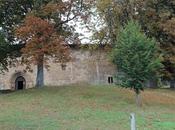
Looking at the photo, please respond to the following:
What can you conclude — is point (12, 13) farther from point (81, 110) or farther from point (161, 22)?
point (81, 110)

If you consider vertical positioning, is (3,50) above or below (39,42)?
below

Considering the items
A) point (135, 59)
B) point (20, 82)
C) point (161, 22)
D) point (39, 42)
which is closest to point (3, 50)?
point (39, 42)

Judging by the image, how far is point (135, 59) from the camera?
31969mm

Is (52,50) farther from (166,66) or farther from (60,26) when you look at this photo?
(166,66)

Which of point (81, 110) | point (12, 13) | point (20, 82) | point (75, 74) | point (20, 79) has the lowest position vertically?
point (81, 110)

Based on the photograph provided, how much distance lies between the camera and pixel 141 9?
48000 mm

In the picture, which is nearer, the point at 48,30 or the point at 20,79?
the point at 48,30

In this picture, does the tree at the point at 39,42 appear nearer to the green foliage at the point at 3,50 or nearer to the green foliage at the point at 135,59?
the green foliage at the point at 3,50

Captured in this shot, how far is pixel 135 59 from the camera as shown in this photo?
32.0 metres

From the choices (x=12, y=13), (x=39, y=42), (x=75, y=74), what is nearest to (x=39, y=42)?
(x=39, y=42)

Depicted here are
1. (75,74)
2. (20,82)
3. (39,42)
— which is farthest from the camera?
(20,82)

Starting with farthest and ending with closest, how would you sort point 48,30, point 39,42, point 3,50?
point 3,50
point 48,30
point 39,42

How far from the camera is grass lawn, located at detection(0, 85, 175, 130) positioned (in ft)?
71.0

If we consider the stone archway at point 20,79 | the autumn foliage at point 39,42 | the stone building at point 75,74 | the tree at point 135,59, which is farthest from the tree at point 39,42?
the stone archway at point 20,79
